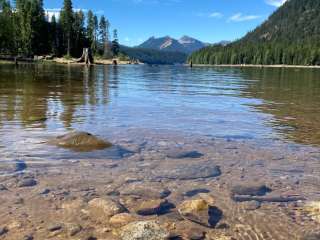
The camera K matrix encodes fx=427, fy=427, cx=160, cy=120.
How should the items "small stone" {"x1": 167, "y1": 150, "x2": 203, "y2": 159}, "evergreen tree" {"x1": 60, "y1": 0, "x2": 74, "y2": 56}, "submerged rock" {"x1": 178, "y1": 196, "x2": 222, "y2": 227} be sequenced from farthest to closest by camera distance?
1. "evergreen tree" {"x1": 60, "y1": 0, "x2": 74, "y2": 56}
2. "small stone" {"x1": 167, "y1": 150, "x2": 203, "y2": 159}
3. "submerged rock" {"x1": 178, "y1": 196, "x2": 222, "y2": 227}

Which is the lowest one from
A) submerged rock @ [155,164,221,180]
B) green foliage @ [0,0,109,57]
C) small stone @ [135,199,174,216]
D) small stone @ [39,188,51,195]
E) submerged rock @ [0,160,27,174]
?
small stone @ [135,199,174,216]

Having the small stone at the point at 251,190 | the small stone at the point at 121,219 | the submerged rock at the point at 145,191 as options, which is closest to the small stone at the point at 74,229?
the small stone at the point at 121,219

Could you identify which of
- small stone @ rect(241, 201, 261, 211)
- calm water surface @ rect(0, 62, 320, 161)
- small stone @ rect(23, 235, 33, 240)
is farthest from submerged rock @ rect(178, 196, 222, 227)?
calm water surface @ rect(0, 62, 320, 161)

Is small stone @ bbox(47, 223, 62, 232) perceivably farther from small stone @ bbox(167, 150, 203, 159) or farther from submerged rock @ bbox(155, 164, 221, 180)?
small stone @ bbox(167, 150, 203, 159)

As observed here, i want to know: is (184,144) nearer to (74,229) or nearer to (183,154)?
(183,154)

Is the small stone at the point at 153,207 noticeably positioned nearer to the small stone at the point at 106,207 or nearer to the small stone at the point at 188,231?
the small stone at the point at 106,207

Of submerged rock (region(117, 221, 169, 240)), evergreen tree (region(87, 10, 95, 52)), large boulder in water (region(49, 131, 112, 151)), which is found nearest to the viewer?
submerged rock (region(117, 221, 169, 240))

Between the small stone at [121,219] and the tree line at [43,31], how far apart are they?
11689 cm

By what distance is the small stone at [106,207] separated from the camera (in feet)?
22.6

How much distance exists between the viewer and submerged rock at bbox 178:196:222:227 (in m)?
6.70

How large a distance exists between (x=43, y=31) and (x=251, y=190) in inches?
5795

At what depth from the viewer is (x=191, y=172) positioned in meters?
9.12

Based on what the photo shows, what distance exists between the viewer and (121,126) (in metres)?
14.3

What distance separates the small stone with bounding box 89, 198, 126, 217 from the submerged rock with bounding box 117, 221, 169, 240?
0.69 meters
